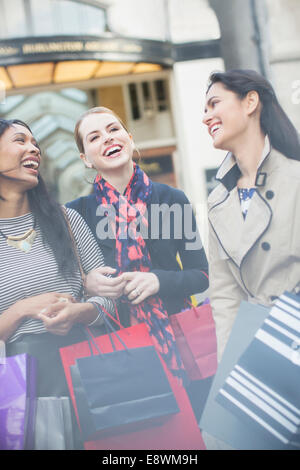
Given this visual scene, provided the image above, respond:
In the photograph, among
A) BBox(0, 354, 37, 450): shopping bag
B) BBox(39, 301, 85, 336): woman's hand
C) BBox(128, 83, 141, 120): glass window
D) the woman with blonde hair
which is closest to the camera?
BBox(0, 354, 37, 450): shopping bag

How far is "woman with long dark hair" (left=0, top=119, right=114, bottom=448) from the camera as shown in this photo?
6.32 feet

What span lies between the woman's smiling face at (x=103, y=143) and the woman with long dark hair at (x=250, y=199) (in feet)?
1.35

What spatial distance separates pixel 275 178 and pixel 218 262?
446 millimetres

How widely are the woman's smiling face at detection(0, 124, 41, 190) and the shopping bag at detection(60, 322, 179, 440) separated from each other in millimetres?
748

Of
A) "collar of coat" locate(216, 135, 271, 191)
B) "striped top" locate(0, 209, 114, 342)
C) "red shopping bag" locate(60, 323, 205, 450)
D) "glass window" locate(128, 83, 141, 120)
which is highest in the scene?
"glass window" locate(128, 83, 141, 120)

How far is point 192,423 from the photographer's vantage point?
6.55 ft

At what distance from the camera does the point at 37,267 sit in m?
1.94

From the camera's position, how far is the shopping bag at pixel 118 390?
1884 millimetres

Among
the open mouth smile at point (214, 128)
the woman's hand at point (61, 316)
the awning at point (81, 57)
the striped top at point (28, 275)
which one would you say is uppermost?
the awning at point (81, 57)

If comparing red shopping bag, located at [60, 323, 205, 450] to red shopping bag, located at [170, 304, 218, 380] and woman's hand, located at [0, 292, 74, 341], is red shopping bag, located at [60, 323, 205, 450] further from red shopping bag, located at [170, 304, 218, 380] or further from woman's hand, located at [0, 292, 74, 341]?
woman's hand, located at [0, 292, 74, 341]

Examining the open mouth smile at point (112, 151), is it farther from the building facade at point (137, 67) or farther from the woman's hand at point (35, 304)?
the woman's hand at point (35, 304)

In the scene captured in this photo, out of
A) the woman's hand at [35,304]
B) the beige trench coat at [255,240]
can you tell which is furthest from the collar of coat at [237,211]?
the woman's hand at [35,304]

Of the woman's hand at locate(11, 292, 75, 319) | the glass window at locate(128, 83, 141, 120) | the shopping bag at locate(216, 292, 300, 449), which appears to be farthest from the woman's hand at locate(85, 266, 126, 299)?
the glass window at locate(128, 83, 141, 120)
